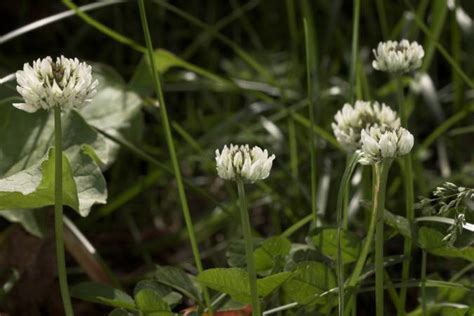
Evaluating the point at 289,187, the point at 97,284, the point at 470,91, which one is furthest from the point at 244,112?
the point at 97,284

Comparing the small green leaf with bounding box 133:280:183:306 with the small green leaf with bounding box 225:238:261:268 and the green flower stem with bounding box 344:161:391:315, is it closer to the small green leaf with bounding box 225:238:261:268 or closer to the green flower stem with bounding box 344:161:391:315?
the small green leaf with bounding box 225:238:261:268

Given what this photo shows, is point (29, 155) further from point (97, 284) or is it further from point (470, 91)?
point (470, 91)

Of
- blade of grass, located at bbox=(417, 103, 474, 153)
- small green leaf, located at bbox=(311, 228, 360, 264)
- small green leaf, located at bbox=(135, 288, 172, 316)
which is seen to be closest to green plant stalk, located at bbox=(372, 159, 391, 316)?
small green leaf, located at bbox=(311, 228, 360, 264)

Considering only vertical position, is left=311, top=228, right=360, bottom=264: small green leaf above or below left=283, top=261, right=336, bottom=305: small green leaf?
above

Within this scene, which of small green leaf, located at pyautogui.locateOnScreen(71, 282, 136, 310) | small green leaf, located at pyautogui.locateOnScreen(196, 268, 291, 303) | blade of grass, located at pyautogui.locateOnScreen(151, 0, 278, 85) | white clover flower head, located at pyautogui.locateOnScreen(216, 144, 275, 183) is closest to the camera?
white clover flower head, located at pyautogui.locateOnScreen(216, 144, 275, 183)

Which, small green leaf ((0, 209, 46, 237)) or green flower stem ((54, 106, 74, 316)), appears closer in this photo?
green flower stem ((54, 106, 74, 316))

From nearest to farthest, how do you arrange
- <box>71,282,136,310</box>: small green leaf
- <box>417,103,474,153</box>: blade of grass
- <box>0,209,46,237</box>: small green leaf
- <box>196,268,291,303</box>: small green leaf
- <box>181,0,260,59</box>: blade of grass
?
<box>196,268,291,303</box>: small green leaf, <box>71,282,136,310</box>: small green leaf, <box>0,209,46,237</box>: small green leaf, <box>417,103,474,153</box>: blade of grass, <box>181,0,260,59</box>: blade of grass

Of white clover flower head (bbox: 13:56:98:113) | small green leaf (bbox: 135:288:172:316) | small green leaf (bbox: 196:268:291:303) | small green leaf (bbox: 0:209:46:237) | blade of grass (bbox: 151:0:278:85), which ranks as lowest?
small green leaf (bbox: 135:288:172:316)
